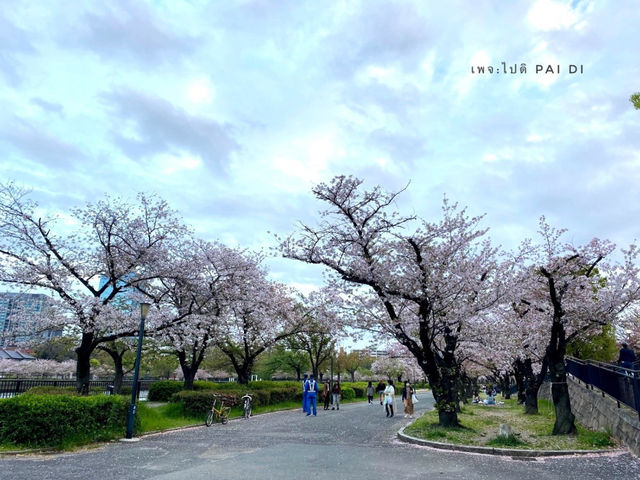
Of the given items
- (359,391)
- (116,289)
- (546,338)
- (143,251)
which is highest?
(143,251)

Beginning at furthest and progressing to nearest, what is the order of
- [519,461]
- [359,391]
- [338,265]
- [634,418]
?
[359,391] < [338,265] < [634,418] < [519,461]

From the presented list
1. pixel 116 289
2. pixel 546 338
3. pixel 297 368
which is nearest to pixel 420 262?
pixel 546 338

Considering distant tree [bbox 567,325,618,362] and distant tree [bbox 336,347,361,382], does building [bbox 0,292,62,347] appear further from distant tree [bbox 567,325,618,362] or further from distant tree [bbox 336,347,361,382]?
distant tree [bbox 336,347,361,382]

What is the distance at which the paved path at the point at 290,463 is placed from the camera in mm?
7570

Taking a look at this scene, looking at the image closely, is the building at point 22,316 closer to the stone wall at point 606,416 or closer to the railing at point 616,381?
the stone wall at point 606,416

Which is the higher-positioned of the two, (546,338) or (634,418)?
(546,338)

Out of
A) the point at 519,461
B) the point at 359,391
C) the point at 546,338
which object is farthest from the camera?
the point at 359,391

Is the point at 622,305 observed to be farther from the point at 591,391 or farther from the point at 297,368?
the point at 297,368

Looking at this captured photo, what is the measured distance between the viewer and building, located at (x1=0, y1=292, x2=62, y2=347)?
16.4 metres

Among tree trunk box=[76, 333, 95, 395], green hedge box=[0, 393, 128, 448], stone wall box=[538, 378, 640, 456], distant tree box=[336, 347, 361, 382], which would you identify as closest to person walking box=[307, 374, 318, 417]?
tree trunk box=[76, 333, 95, 395]

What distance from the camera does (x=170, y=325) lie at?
17516mm

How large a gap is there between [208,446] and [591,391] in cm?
1272

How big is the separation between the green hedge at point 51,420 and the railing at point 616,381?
41.6 feet

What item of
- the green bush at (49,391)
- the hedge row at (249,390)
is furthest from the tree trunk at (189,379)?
the green bush at (49,391)
